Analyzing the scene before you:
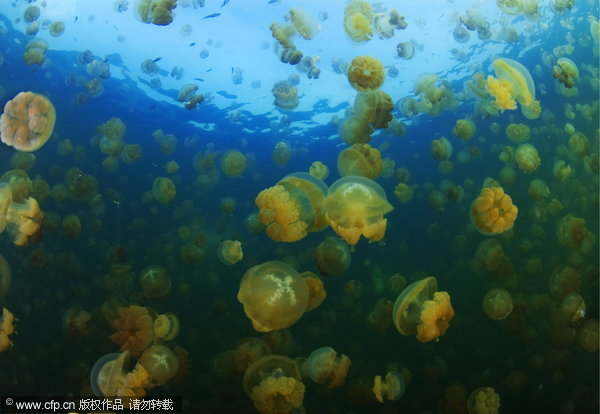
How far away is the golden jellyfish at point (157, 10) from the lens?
19.1 feet

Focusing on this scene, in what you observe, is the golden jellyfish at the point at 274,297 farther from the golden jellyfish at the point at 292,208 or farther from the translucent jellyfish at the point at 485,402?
the translucent jellyfish at the point at 485,402

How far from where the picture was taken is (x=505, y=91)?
5754 mm

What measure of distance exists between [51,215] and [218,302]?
3263 millimetres

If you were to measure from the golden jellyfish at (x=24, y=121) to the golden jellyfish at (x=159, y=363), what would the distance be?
3021 millimetres

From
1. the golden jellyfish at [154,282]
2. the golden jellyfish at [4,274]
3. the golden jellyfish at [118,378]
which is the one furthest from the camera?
the golden jellyfish at [154,282]

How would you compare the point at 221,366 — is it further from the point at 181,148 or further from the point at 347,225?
the point at 181,148

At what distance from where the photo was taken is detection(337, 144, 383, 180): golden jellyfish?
5.59 meters

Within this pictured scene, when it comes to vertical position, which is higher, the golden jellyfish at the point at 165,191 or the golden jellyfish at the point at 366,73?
the golden jellyfish at the point at 366,73

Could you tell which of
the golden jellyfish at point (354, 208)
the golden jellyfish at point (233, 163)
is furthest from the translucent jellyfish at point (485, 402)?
the golden jellyfish at point (233, 163)

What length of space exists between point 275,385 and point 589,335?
4.49m

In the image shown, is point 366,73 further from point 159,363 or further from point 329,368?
point 159,363

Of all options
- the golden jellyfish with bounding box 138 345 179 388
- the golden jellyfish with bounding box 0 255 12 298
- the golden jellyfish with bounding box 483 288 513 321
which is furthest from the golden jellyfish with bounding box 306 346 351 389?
the golden jellyfish with bounding box 0 255 12 298

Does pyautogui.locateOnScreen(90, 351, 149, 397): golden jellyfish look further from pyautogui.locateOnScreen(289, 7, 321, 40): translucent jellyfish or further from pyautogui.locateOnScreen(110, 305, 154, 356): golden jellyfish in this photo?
pyautogui.locateOnScreen(289, 7, 321, 40): translucent jellyfish

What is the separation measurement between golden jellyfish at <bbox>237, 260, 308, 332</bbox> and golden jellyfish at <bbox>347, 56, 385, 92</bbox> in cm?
266
